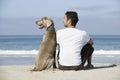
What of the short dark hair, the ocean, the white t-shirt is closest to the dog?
the white t-shirt

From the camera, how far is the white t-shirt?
7738mm

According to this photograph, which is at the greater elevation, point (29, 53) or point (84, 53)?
point (84, 53)

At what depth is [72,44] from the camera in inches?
306

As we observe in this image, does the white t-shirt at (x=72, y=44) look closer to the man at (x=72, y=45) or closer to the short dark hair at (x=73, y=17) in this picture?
the man at (x=72, y=45)

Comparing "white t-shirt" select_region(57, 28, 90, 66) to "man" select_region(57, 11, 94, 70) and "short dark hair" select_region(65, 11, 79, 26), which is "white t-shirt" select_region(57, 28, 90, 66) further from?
"short dark hair" select_region(65, 11, 79, 26)

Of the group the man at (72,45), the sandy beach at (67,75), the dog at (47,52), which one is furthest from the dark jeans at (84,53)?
the dog at (47,52)

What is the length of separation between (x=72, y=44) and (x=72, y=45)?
22mm

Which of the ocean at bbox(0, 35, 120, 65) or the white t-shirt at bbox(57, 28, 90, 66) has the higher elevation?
the white t-shirt at bbox(57, 28, 90, 66)

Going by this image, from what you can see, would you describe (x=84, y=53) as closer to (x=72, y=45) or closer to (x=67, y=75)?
(x=72, y=45)

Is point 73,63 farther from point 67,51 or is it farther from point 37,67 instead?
point 37,67

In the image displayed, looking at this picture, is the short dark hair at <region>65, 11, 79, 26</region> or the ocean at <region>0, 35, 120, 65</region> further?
the ocean at <region>0, 35, 120, 65</region>

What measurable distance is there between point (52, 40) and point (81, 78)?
1509 millimetres

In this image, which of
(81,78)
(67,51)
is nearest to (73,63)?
(67,51)

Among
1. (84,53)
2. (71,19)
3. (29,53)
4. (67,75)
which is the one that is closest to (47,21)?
(71,19)
